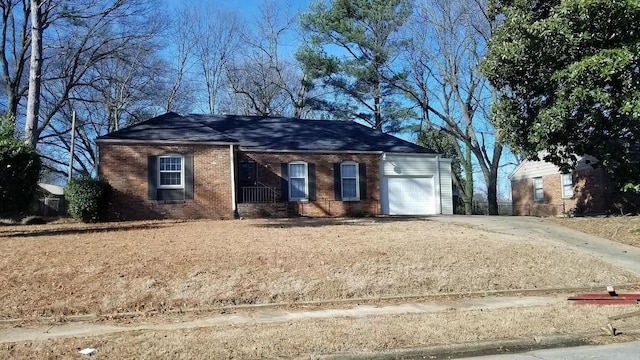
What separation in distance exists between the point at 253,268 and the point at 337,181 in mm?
13980

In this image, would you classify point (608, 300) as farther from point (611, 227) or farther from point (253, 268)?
point (611, 227)

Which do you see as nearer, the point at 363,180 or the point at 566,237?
the point at 566,237

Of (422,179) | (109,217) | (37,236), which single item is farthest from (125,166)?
(422,179)

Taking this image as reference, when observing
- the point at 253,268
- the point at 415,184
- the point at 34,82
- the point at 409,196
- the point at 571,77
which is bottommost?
the point at 253,268

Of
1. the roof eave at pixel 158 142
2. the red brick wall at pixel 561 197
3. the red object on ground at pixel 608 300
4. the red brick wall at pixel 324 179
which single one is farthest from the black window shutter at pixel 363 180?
the red object on ground at pixel 608 300

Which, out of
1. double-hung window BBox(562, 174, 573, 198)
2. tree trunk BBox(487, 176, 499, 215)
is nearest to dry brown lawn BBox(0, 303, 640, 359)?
double-hung window BBox(562, 174, 573, 198)

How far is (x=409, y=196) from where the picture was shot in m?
25.3

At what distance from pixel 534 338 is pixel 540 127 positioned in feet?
39.6

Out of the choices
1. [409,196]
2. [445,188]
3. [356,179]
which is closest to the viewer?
[356,179]

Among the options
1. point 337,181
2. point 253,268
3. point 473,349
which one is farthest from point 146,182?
point 473,349

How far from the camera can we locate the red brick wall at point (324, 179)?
76.3ft

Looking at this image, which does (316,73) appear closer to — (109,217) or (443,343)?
(109,217)

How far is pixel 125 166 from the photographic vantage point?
66.7ft

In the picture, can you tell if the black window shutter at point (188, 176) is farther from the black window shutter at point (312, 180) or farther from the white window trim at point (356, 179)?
the white window trim at point (356, 179)
